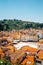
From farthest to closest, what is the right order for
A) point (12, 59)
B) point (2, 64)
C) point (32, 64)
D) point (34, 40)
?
point (34, 40) → point (12, 59) → point (32, 64) → point (2, 64)

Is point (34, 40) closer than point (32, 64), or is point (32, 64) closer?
point (32, 64)

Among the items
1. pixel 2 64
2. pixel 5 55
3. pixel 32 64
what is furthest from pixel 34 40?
pixel 2 64

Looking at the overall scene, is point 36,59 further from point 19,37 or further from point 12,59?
point 19,37

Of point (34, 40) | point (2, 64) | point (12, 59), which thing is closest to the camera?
point (2, 64)

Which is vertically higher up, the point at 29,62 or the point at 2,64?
the point at 2,64

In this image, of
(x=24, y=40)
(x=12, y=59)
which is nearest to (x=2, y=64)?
(x=12, y=59)

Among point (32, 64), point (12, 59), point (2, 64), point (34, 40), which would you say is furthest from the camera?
point (34, 40)

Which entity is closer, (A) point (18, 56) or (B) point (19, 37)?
(A) point (18, 56)

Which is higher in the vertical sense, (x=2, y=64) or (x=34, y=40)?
(x=2, y=64)

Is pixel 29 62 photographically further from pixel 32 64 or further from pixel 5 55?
pixel 5 55
